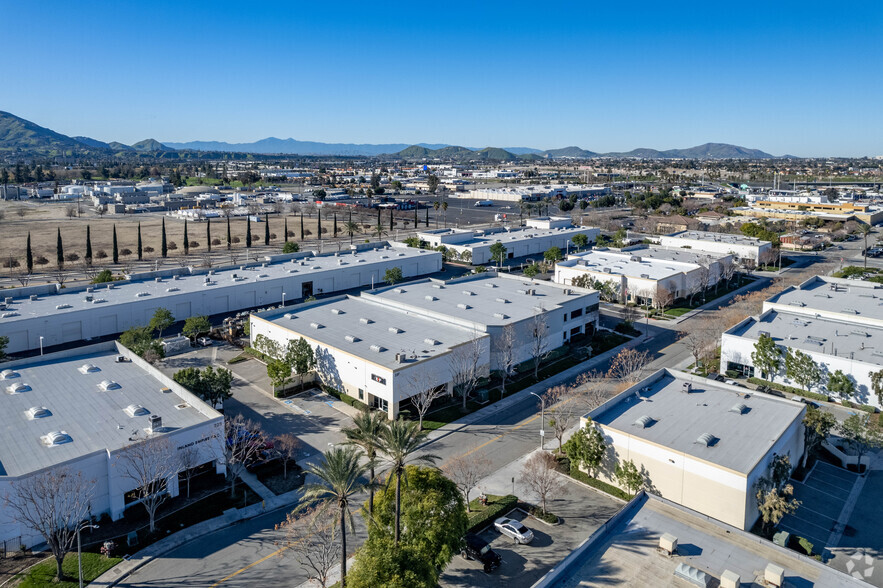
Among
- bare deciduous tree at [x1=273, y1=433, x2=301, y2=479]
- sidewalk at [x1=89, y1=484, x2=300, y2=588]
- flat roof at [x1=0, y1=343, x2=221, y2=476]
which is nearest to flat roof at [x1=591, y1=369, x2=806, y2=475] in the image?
bare deciduous tree at [x1=273, y1=433, x2=301, y2=479]

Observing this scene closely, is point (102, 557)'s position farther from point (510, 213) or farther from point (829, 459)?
point (510, 213)

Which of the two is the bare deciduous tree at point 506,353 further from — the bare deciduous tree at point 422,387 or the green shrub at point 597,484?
the green shrub at point 597,484

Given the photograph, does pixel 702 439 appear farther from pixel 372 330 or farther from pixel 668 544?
pixel 372 330

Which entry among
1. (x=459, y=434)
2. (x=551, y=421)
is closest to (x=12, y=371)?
(x=459, y=434)

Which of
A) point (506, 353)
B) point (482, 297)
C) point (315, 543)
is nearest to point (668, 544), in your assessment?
point (315, 543)

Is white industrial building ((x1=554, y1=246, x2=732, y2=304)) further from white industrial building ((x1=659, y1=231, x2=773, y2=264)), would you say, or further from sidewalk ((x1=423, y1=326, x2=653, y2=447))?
sidewalk ((x1=423, y1=326, x2=653, y2=447))
